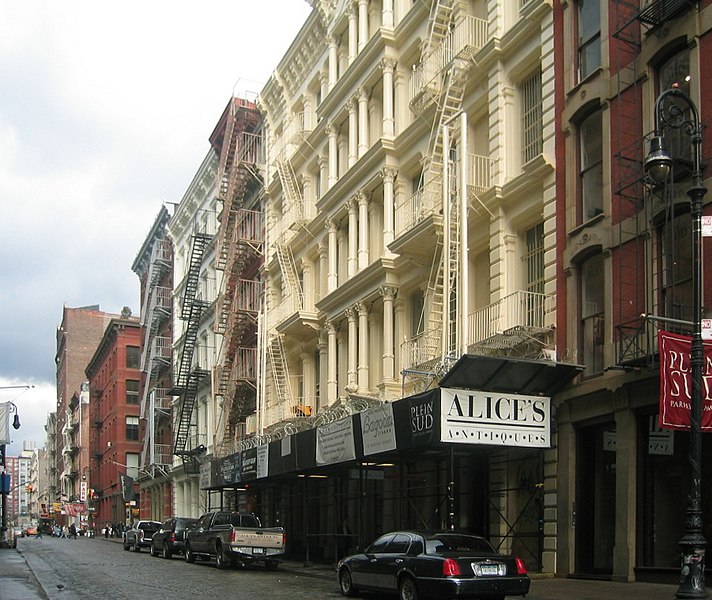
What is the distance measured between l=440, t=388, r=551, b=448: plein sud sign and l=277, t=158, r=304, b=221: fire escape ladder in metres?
20.8

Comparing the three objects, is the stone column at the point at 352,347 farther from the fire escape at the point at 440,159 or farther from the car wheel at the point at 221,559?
the car wheel at the point at 221,559

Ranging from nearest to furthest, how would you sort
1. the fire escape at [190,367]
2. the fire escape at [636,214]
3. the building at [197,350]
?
1. the fire escape at [636,214]
2. the building at [197,350]
3. the fire escape at [190,367]

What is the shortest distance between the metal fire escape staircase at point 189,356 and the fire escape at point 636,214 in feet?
128

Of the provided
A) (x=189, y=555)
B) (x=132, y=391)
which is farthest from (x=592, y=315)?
(x=132, y=391)

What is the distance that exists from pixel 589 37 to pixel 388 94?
37.4 feet

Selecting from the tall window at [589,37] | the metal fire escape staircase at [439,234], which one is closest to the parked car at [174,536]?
the metal fire escape staircase at [439,234]

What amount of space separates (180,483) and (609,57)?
48579 mm

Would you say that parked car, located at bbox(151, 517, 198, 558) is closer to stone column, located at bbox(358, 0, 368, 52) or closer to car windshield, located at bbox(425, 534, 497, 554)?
stone column, located at bbox(358, 0, 368, 52)

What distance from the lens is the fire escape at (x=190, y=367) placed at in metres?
57.4

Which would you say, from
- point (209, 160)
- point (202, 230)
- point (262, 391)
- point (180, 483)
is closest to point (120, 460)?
point (180, 483)

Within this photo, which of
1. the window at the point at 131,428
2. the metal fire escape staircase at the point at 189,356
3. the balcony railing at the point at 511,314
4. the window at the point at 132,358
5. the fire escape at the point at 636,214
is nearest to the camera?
the fire escape at the point at 636,214

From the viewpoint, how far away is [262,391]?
42.1m

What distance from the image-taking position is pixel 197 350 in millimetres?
61812

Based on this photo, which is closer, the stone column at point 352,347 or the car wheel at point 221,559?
the car wheel at point 221,559
